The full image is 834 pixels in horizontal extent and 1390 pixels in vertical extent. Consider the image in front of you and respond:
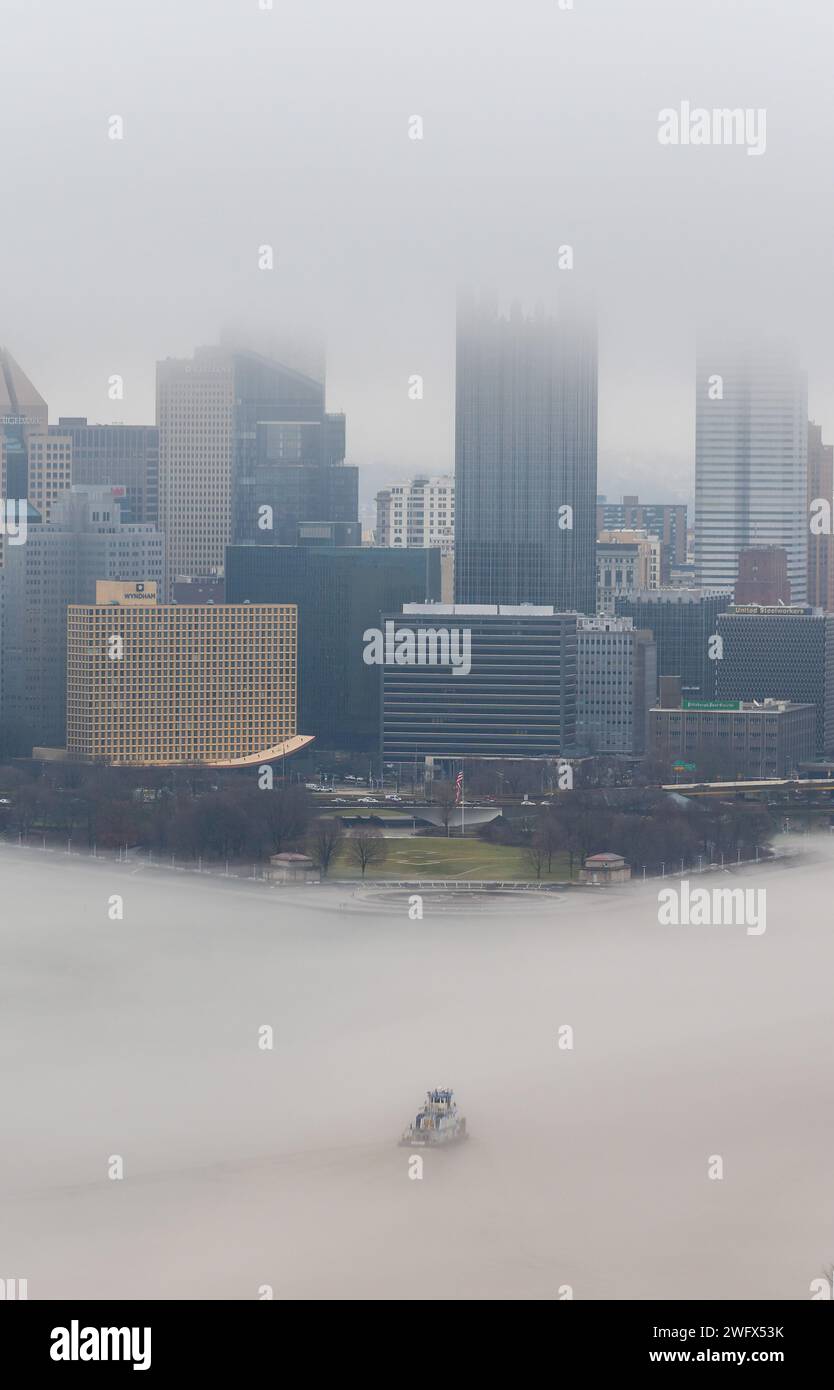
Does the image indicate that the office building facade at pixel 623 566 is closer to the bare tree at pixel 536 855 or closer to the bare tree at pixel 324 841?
the bare tree at pixel 324 841

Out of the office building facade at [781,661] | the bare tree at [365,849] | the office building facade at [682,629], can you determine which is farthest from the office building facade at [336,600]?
the bare tree at [365,849]

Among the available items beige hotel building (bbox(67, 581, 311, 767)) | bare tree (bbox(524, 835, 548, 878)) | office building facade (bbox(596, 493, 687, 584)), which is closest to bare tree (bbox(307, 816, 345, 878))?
bare tree (bbox(524, 835, 548, 878))

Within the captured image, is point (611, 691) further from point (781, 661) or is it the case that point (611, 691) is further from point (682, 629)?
point (682, 629)

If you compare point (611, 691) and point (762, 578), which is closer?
point (611, 691)

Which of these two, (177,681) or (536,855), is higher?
(177,681)

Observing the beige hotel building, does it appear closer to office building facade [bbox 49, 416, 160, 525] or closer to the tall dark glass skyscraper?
the tall dark glass skyscraper

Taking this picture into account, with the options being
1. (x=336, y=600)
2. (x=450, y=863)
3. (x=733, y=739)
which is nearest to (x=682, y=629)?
(x=336, y=600)
